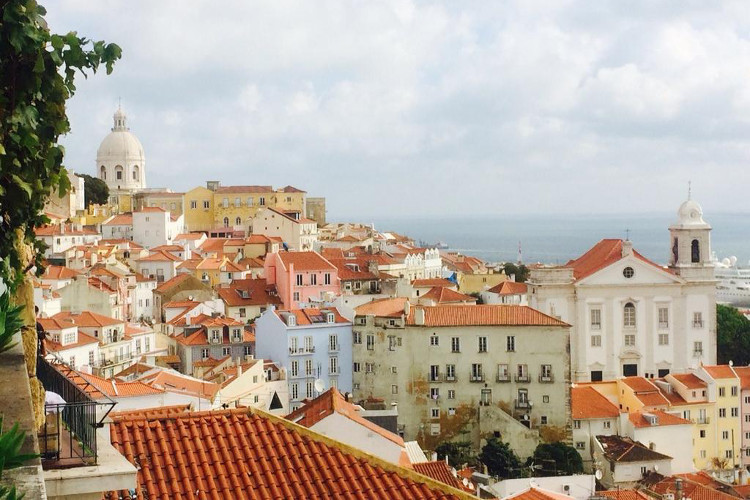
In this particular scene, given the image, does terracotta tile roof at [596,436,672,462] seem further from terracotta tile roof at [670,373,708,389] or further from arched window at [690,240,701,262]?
arched window at [690,240,701,262]

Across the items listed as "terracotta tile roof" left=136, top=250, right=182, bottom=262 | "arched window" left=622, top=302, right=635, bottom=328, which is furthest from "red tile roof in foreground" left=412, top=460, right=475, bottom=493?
"terracotta tile roof" left=136, top=250, right=182, bottom=262

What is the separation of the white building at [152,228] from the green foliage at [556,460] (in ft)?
148

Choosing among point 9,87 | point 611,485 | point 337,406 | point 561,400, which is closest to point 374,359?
point 561,400

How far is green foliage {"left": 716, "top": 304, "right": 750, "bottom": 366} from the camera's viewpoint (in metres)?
59.0

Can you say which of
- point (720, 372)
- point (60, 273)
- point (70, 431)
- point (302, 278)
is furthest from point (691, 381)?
point (70, 431)

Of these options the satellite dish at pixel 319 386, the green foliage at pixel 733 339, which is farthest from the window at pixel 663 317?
the satellite dish at pixel 319 386

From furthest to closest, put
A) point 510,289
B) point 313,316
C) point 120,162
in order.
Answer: point 120,162 < point 510,289 < point 313,316

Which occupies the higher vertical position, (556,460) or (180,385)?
(180,385)

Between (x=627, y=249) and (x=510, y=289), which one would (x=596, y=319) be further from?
(x=510, y=289)

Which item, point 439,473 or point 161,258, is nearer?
point 439,473

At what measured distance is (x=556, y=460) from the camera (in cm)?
3669

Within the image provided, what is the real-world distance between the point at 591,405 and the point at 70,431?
36.2 m

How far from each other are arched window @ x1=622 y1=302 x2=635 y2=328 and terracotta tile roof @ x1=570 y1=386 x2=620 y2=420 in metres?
12.3

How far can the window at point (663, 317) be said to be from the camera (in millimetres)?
53812
